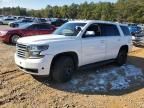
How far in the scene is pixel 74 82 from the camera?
A: 28.5ft

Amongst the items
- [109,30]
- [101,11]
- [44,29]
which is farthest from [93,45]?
[101,11]

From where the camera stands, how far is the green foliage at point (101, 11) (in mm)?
94787

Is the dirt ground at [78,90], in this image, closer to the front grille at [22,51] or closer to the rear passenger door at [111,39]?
the rear passenger door at [111,39]

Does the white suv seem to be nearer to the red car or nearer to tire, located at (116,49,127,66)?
tire, located at (116,49,127,66)

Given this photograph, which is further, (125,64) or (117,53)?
(125,64)

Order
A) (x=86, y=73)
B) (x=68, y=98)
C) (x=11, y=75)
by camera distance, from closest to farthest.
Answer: (x=68, y=98) < (x=11, y=75) < (x=86, y=73)

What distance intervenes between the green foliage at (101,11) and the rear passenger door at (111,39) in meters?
82.9

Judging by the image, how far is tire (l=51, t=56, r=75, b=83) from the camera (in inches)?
321

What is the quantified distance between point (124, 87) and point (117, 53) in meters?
2.53

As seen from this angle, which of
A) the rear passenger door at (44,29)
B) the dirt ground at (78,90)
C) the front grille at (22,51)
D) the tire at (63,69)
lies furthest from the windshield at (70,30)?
the rear passenger door at (44,29)

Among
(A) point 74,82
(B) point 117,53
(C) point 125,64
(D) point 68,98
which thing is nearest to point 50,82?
(A) point 74,82

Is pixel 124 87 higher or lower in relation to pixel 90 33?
lower

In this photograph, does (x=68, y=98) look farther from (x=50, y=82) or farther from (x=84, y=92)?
(x=50, y=82)

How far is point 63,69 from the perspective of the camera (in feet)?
27.2
